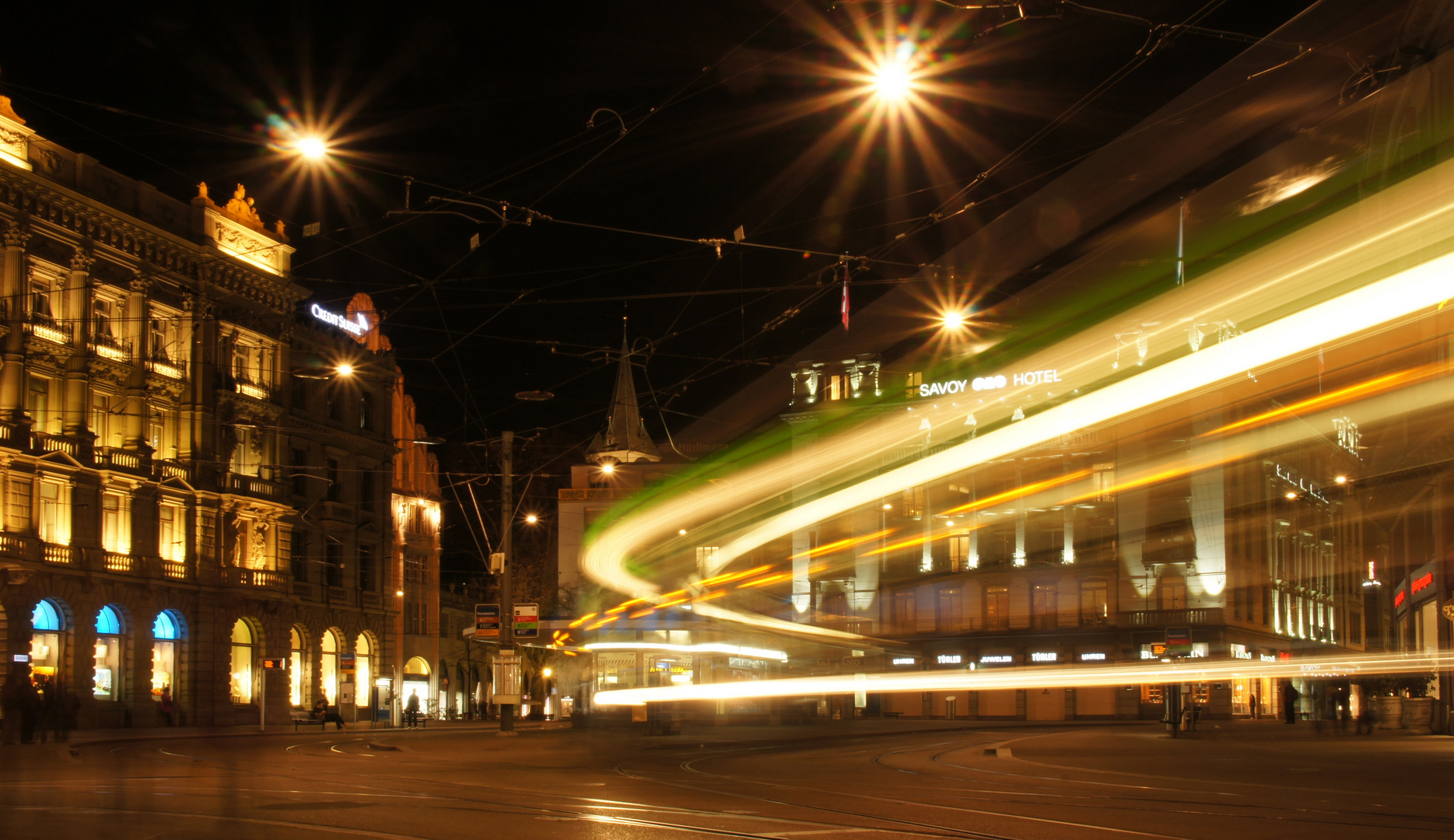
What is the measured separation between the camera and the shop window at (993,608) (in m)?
69.7

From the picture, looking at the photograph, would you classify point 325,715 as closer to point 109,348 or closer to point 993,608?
point 109,348

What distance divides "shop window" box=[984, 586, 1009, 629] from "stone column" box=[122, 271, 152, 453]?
4249 centimetres

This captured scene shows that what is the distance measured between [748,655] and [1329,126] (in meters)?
15.6

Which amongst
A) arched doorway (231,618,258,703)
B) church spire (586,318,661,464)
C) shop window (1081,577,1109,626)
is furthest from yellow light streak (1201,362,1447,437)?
church spire (586,318,661,464)

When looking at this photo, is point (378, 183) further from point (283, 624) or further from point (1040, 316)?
point (1040, 316)

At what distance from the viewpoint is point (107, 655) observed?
147 ft

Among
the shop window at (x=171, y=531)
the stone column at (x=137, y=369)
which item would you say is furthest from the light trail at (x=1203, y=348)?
the shop window at (x=171, y=531)

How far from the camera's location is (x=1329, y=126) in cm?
2309

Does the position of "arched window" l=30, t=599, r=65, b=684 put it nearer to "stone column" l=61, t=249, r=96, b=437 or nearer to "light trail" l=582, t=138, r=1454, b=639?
"stone column" l=61, t=249, r=96, b=437

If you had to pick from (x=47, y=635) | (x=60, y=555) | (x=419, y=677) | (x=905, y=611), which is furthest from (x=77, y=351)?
(x=905, y=611)

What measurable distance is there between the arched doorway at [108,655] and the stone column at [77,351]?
6.41 m

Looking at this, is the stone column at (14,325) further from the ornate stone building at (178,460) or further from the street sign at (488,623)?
the street sign at (488,623)

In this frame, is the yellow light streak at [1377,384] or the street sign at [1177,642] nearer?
the yellow light streak at [1377,384]

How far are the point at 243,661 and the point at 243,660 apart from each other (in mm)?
65
